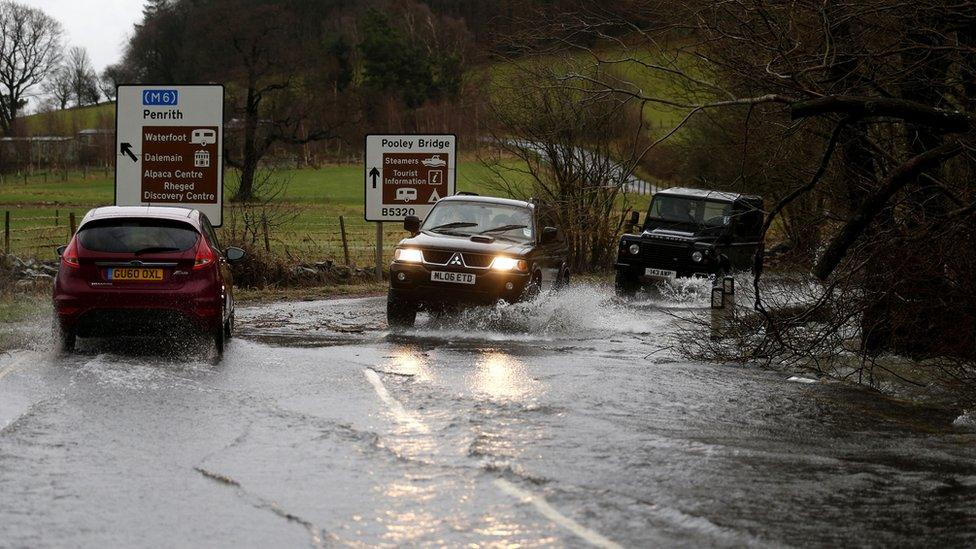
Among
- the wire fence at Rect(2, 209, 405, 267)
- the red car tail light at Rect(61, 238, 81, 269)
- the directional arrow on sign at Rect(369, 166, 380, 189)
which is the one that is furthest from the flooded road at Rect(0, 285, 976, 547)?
the wire fence at Rect(2, 209, 405, 267)

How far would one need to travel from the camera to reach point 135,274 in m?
14.1

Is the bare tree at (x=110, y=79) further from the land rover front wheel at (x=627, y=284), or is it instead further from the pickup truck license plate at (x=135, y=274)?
the pickup truck license plate at (x=135, y=274)

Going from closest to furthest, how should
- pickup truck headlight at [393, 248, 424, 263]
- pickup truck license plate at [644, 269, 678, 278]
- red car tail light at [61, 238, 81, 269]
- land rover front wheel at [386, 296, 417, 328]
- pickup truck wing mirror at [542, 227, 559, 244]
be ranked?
1. red car tail light at [61, 238, 81, 269]
2. pickup truck headlight at [393, 248, 424, 263]
3. land rover front wheel at [386, 296, 417, 328]
4. pickup truck wing mirror at [542, 227, 559, 244]
5. pickup truck license plate at [644, 269, 678, 278]

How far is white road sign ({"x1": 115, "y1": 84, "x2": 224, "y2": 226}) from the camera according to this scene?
2428 centimetres

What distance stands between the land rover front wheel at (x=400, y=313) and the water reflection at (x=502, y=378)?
3056mm

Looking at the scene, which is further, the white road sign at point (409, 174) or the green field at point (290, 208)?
the green field at point (290, 208)

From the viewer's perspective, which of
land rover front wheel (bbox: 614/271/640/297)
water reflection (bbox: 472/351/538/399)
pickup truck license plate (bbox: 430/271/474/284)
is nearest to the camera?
water reflection (bbox: 472/351/538/399)

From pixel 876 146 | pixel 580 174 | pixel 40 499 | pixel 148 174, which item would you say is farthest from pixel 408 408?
pixel 580 174

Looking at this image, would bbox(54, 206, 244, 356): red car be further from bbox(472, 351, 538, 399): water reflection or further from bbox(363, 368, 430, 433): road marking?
bbox(472, 351, 538, 399): water reflection

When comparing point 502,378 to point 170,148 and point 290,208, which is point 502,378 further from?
point 290,208

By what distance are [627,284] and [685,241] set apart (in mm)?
1452

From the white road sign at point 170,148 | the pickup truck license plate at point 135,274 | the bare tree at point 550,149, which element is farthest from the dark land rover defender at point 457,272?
the bare tree at point 550,149

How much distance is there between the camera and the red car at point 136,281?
13969 millimetres

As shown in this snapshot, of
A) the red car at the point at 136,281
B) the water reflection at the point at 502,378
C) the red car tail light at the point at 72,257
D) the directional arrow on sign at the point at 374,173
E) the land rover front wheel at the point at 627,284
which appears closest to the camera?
the water reflection at the point at 502,378
